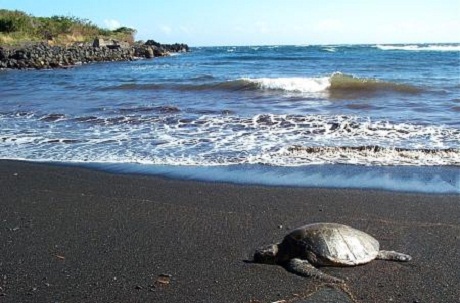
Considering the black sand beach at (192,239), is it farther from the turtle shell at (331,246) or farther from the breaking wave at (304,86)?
the breaking wave at (304,86)

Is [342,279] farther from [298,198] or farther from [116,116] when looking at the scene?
[116,116]

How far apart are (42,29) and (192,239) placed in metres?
57.8

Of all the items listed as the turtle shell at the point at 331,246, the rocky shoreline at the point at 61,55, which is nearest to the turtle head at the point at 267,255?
the turtle shell at the point at 331,246

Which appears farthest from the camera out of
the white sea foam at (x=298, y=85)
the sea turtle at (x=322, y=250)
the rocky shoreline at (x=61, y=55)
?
the rocky shoreline at (x=61, y=55)

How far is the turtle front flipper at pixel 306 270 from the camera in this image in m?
4.00

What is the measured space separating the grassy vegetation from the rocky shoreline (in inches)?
145

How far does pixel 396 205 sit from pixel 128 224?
3.10 metres

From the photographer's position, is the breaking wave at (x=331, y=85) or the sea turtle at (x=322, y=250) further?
the breaking wave at (x=331, y=85)

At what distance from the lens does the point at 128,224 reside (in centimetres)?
527

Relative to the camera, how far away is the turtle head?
430 cm

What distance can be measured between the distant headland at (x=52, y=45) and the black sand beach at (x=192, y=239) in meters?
34.6

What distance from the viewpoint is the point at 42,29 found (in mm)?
56719

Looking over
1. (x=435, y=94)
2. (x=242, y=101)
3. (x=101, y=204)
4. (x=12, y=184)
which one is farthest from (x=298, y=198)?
(x=435, y=94)

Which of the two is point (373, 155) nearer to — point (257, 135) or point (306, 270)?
point (257, 135)
